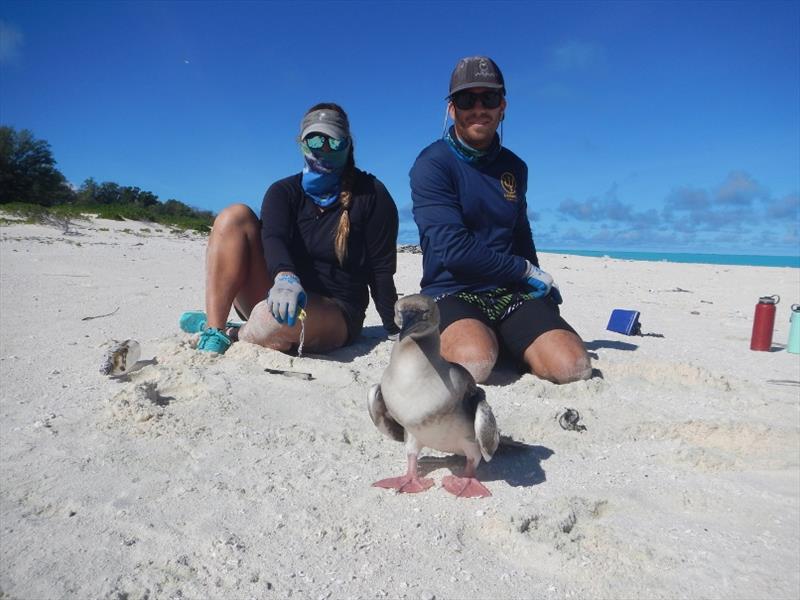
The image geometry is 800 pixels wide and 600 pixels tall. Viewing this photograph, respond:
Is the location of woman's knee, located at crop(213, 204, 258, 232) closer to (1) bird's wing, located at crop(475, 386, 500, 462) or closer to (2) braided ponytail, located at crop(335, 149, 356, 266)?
(2) braided ponytail, located at crop(335, 149, 356, 266)

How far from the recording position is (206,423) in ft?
9.04

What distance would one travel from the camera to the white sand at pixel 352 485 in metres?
1.78

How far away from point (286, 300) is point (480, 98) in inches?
68.2

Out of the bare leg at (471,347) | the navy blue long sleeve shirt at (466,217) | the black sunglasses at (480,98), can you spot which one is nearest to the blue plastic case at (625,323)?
the navy blue long sleeve shirt at (466,217)

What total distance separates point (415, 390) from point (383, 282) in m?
2.10

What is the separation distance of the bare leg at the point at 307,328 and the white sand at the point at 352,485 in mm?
124

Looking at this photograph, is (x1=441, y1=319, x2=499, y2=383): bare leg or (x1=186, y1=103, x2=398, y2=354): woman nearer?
(x1=441, y1=319, x2=499, y2=383): bare leg

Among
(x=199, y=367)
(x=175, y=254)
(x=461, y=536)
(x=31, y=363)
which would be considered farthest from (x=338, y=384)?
(x=175, y=254)

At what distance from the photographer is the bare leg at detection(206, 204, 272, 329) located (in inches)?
156

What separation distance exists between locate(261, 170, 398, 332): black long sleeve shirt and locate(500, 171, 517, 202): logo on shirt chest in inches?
31.6

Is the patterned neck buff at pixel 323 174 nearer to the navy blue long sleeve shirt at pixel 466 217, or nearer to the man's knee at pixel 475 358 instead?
the navy blue long sleeve shirt at pixel 466 217

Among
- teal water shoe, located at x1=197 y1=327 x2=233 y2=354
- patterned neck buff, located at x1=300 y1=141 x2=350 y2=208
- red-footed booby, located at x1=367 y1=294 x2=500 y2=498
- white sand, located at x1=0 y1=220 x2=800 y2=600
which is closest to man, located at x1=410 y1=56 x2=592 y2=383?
white sand, located at x1=0 y1=220 x2=800 y2=600

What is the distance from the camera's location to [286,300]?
341 centimetres

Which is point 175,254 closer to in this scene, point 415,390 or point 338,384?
point 338,384
